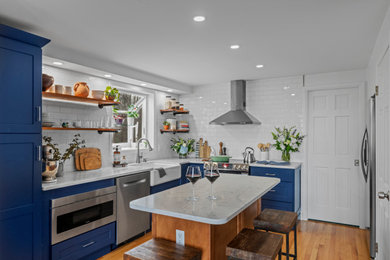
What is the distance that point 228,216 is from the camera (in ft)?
5.10

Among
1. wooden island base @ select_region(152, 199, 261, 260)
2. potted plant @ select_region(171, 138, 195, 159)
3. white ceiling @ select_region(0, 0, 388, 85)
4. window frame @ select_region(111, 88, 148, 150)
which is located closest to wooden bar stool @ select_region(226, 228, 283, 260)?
wooden island base @ select_region(152, 199, 261, 260)

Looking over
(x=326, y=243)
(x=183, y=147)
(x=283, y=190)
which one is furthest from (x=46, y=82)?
(x=326, y=243)

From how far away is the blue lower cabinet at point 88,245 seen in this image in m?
2.68

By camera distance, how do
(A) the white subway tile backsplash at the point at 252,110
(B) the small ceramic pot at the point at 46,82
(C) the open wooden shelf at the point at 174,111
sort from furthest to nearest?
(C) the open wooden shelf at the point at 174,111 < (A) the white subway tile backsplash at the point at 252,110 < (B) the small ceramic pot at the point at 46,82

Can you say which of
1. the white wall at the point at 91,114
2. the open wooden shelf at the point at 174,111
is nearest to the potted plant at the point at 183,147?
the white wall at the point at 91,114

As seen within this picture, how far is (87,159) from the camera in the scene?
3590 mm

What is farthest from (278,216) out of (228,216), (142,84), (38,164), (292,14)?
(142,84)

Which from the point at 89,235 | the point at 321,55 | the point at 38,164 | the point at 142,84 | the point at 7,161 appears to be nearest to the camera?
the point at 7,161

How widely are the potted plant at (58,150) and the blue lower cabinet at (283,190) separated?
8.70 feet

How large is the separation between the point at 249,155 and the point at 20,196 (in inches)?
138

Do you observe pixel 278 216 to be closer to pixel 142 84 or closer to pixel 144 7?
pixel 144 7

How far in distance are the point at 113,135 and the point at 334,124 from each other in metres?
3.57

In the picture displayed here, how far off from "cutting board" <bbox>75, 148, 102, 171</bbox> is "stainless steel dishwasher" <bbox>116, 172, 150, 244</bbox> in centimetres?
60

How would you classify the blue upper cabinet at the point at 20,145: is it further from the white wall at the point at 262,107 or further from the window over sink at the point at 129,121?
the white wall at the point at 262,107
